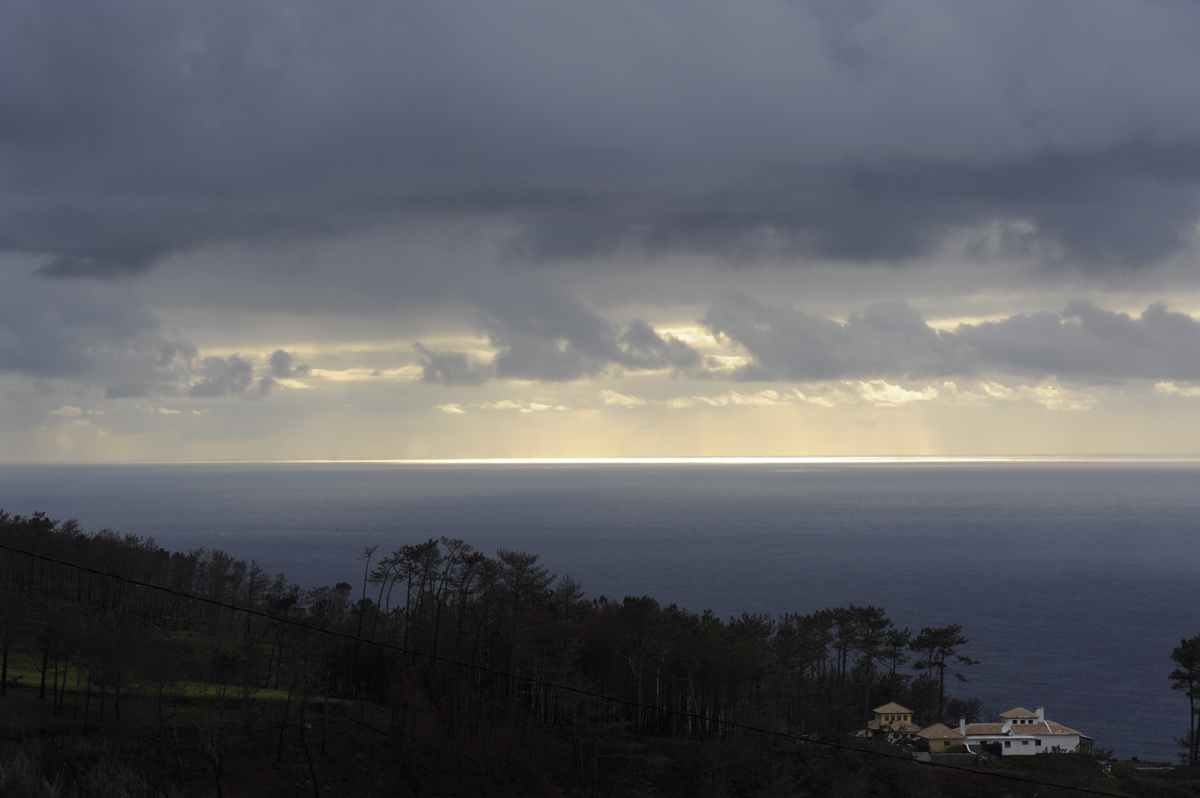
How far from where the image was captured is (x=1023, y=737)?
2323 inches

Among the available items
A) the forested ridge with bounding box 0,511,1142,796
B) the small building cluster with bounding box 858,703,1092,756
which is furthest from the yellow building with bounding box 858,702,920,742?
the forested ridge with bounding box 0,511,1142,796

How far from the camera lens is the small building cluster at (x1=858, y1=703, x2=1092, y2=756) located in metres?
56.5

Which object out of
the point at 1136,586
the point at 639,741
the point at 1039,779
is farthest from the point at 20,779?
the point at 1136,586

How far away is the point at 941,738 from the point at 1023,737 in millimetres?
7574

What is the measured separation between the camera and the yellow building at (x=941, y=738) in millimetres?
56281

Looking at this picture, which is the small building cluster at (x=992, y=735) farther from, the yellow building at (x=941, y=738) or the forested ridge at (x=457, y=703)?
the forested ridge at (x=457, y=703)

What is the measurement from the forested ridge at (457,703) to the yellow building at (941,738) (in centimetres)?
457

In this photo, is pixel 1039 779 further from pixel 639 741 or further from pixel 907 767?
pixel 639 741

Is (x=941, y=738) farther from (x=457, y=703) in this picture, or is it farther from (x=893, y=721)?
(x=457, y=703)

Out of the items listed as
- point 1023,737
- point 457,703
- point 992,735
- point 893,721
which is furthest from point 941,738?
point 457,703

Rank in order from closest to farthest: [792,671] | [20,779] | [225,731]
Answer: [20,779], [225,731], [792,671]

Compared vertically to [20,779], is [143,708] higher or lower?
lower

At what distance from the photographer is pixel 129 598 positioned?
80938 mm

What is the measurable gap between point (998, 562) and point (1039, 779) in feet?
481
